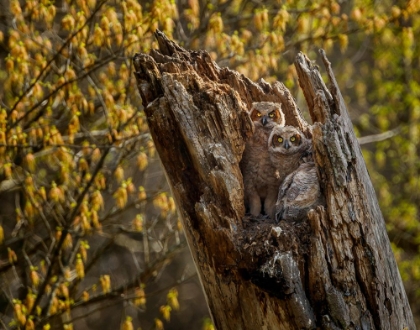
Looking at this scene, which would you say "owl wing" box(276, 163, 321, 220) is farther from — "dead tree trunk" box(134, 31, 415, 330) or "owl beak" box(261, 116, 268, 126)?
"owl beak" box(261, 116, 268, 126)

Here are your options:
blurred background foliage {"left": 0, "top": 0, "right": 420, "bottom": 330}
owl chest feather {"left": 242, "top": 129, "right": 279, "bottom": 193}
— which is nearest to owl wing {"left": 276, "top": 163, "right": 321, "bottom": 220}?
owl chest feather {"left": 242, "top": 129, "right": 279, "bottom": 193}

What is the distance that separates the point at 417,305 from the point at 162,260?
22.1 ft

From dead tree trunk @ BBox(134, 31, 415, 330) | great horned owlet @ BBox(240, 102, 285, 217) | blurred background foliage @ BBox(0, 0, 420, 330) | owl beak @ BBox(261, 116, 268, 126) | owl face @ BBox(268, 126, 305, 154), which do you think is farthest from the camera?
blurred background foliage @ BBox(0, 0, 420, 330)

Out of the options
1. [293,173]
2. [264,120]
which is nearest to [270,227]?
[293,173]

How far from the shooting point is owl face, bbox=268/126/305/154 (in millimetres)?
4922

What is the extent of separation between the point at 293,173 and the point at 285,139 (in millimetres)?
513

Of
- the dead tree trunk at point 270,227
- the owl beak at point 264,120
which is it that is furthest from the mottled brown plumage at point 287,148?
the dead tree trunk at point 270,227

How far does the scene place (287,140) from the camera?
4973 mm

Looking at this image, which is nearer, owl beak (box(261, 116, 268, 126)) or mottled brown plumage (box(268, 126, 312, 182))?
mottled brown plumage (box(268, 126, 312, 182))

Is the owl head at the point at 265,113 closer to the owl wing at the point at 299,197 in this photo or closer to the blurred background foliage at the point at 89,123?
the owl wing at the point at 299,197

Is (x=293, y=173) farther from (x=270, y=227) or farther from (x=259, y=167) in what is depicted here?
(x=270, y=227)

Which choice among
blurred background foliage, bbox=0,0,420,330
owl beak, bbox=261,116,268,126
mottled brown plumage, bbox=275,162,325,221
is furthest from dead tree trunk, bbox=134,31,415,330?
blurred background foliage, bbox=0,0,420,330

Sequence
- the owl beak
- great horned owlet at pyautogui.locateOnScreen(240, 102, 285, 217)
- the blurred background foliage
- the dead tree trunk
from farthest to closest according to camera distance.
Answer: the blurred background foliage < the owl beak < great horned owlet at pyautogui.locateOnScreen(240, 102, 285, 217) < the dead tree trunk

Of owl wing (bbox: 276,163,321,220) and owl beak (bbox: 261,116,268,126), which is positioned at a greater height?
owl beak (bbox: 261,116,268,126)
